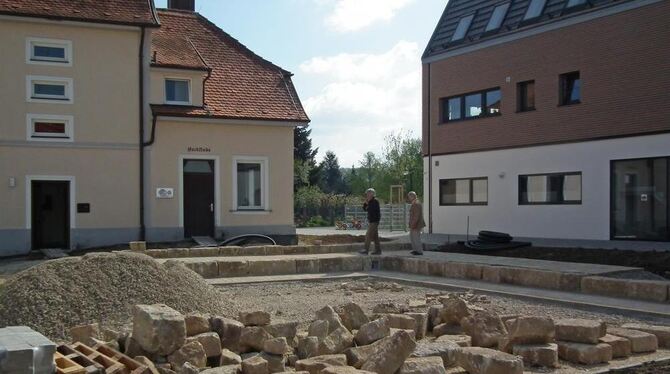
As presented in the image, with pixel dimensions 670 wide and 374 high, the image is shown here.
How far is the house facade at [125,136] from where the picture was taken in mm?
20969

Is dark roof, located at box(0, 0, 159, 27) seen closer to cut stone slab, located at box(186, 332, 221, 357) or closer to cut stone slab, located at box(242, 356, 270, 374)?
cut stone slab, located at box(186, 332, 221, 357)

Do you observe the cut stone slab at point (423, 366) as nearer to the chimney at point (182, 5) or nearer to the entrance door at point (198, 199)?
the entrance door at point (198, 199)

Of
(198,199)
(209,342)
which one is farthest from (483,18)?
(209,342)

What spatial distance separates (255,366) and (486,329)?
2869mm

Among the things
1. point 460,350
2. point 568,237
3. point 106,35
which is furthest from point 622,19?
point 460,350

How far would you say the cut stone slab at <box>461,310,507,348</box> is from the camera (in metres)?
7.86

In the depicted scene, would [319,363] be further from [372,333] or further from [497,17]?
[497,17]

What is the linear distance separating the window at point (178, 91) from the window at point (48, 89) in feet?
10.0

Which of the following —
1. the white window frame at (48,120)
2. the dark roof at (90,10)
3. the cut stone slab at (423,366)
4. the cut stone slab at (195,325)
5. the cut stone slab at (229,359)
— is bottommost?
the cut stone slab at (229,359)

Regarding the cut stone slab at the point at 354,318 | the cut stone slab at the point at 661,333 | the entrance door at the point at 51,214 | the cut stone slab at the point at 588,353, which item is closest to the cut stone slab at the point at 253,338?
the cut stone slab at the point at 354,318

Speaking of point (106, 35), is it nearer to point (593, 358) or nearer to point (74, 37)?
point (74, 37)

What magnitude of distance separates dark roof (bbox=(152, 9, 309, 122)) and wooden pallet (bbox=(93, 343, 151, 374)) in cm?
1631

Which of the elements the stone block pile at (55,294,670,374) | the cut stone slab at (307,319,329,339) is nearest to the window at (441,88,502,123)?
the stone block pile at (55,294,670,374)

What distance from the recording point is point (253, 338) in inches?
287
